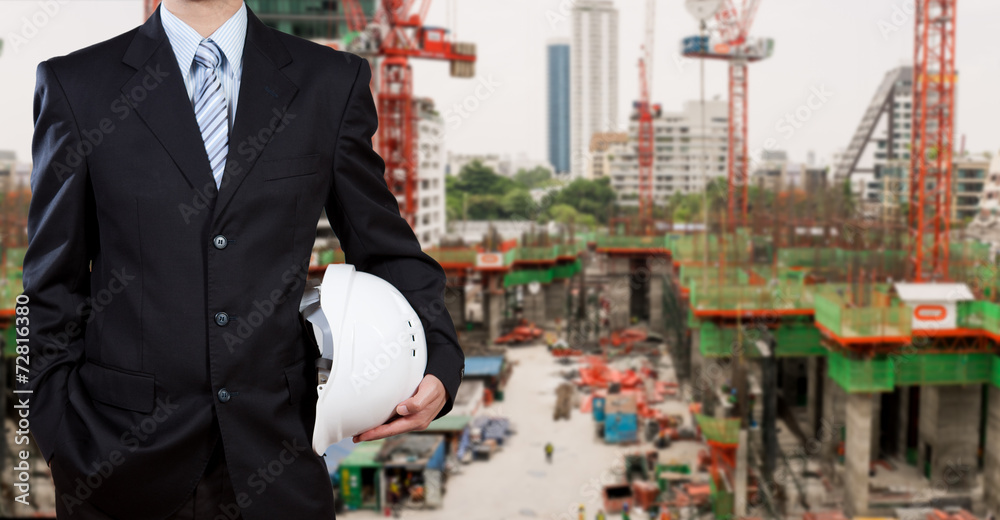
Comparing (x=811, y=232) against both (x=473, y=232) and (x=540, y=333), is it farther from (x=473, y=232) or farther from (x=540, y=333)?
(x=473, y=232)

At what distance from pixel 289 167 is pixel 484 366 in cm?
3305

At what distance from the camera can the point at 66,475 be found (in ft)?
7.17

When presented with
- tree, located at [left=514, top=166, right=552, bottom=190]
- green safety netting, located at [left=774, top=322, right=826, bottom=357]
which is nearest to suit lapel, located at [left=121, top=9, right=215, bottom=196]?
green safety netting, located at [left=774, top=322, right=826, bottom=357]

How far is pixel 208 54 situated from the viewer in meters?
2.33

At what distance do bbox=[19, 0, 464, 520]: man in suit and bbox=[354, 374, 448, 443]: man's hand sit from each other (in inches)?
0.6

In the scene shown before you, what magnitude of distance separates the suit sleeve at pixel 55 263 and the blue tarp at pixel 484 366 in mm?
31488

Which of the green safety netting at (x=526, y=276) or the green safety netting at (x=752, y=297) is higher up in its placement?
the green safety netting at (x=752, y=297)

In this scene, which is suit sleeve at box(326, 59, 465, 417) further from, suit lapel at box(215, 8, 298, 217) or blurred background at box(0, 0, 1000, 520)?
blurred background at box(0, 0, 1000, 520)

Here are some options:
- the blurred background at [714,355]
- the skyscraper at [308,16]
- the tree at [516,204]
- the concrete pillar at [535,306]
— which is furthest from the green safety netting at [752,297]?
the tree at [516,204]

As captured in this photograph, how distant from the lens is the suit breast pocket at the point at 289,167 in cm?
225

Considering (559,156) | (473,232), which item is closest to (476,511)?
(473,232)

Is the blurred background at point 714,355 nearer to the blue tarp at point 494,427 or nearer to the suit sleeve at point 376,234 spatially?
the blue tarp at point 494,427

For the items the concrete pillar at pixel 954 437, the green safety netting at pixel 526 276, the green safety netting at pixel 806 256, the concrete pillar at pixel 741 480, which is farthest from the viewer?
the green safety netting at pixel 526 276

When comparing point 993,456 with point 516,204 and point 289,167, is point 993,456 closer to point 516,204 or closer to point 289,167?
point 289,167
